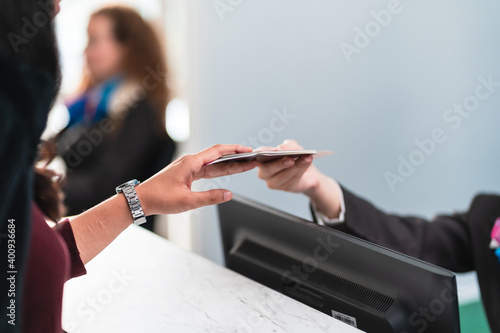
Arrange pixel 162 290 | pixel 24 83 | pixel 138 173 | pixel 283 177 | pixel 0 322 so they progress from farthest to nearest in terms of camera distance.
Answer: pixel 138 173, pixel 283 177, pixel 162 290, pixel 0 322, pixel 24 83

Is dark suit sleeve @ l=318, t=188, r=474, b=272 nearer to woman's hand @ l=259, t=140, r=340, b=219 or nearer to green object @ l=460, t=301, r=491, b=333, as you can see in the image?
woman's hand @ l=259, t=140, r=340, b=219

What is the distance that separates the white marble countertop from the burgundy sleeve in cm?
10

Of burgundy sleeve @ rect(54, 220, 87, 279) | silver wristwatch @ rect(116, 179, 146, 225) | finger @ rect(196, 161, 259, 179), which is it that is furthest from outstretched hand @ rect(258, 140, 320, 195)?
burgundy sleeve @ rect(54, 220, 87, 279)

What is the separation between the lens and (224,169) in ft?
3.70

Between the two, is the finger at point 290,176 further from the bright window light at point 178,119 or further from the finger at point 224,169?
the bright window light at point 178,119

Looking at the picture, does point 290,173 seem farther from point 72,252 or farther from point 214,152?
point 72,252

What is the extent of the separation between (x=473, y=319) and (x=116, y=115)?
7.38ft

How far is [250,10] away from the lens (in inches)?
90.2

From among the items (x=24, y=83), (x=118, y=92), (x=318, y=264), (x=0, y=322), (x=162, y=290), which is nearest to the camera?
(x=24, y=83)

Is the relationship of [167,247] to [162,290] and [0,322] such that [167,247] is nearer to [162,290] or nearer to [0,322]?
[162,290]

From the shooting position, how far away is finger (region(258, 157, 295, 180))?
1170 mm

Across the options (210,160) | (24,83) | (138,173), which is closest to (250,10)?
(138,173)

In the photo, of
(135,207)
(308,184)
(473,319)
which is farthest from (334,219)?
(473,319)

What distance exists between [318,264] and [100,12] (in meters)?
1.98
